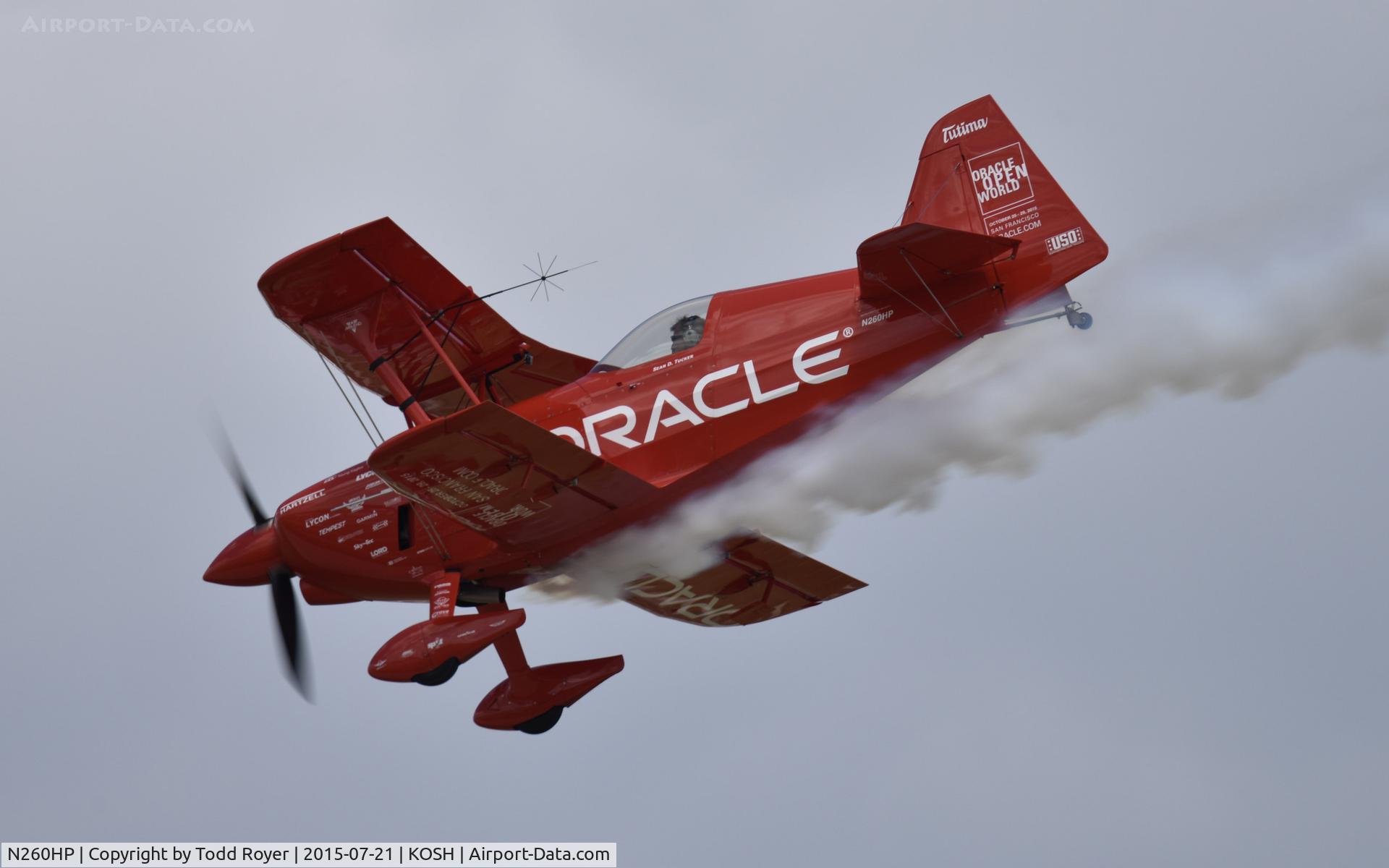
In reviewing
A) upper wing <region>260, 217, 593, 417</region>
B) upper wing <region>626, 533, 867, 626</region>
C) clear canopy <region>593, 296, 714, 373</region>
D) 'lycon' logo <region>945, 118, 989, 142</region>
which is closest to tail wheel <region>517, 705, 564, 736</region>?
upper wing <region>626, 533, 867, 626</region>

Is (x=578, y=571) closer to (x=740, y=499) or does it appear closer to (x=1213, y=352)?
(x=740, y=499)

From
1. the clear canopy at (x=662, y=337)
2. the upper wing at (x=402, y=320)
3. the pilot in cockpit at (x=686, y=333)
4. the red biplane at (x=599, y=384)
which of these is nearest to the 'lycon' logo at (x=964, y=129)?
the red biplane at (x=599, y=384)

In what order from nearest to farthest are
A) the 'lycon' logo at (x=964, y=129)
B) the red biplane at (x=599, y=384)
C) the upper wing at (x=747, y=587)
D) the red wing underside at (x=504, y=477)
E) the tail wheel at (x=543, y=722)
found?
the red wing underside at (x=504, y=477) < the red biplane at (x=599, y=384) < the 'lycon' logo at (x=964, y=129) < the upper wing at (x=747, y=587) < the tail wheel at (x=543, y=722)

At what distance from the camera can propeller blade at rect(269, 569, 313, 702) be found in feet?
45.4

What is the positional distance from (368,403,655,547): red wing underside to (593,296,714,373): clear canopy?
115 cm

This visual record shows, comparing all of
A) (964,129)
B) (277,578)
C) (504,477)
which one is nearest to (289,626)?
(277,578)

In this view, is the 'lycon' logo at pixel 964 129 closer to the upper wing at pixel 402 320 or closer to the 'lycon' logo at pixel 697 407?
the 'lycon' logo at pixel 697 407

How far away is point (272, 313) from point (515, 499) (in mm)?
2662

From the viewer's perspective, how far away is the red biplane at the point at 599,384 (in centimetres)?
1175

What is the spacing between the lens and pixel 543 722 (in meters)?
14.3

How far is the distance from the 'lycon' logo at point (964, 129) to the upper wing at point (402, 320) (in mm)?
4060

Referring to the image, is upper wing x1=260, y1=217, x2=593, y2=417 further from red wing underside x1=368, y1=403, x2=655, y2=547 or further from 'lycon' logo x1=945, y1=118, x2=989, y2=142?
'lycon' logo x1=945, y1=118, x2=989, y2=142

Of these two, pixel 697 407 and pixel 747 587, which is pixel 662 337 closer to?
pixel 697 407

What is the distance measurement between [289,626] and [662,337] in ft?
14.4
